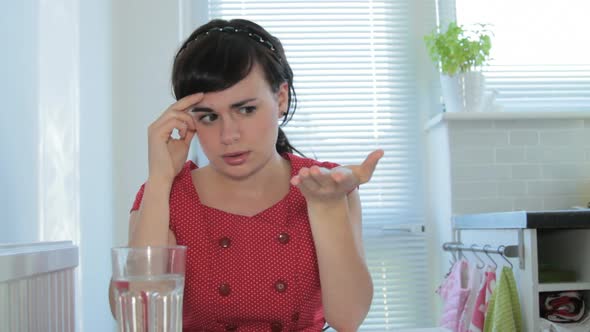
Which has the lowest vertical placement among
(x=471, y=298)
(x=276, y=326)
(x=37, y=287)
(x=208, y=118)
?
(x=471, y=298)

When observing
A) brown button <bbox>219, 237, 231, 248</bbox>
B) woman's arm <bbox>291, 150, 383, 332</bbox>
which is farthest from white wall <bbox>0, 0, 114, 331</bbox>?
woman's arm <bbox>291, 150, 383, 332</bbox>

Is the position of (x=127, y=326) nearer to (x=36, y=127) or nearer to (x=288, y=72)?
(x=288, y=72)

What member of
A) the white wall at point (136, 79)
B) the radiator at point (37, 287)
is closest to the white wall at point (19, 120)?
the radiator at point (37, 287)

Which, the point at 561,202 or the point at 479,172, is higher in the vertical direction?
the point at 479,172

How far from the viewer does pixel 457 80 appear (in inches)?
103

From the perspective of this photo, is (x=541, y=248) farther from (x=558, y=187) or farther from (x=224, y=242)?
(x=224, y=242)

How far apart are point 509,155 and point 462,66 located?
38 cm

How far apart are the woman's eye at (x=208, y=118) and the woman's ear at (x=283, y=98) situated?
0.52 feet

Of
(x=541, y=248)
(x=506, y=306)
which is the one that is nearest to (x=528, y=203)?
(x=541, y=248)

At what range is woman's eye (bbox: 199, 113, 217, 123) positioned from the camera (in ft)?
3.57

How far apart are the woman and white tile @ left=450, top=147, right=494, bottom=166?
4.66ft

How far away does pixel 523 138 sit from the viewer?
2.60m

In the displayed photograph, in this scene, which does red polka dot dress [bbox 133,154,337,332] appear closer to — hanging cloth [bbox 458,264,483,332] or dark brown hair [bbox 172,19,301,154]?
dark brown hair [bbox 172,19,301,154]

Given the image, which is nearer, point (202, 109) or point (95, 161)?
point (202, 109)
